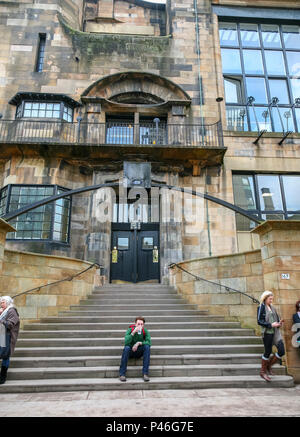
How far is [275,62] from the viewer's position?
1487 centimetres

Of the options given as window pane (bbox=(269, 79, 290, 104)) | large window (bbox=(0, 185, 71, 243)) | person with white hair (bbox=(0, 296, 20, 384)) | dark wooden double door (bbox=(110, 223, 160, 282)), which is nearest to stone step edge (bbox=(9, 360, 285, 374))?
person with white hair (bbox=(0, 296, 20, 384))

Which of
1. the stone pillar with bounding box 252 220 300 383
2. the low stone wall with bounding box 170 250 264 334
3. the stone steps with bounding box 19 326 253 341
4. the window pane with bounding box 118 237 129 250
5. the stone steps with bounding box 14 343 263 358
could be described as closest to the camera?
the stone pillar with bounding box 252 220 300 383

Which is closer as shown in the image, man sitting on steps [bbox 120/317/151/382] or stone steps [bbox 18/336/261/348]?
man sitting on steps [bbox 120/317/151/382]

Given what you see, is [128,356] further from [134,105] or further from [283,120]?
[283,120]

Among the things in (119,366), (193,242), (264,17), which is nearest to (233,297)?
(119,366)

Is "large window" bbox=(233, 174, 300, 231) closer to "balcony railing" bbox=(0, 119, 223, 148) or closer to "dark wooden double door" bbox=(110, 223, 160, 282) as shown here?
"balcony railing" bbox=(0, 119, 223, 148)

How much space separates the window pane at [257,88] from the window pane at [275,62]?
838 mm

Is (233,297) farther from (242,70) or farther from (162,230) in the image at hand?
(242,70)

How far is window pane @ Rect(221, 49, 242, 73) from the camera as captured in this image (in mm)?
14664

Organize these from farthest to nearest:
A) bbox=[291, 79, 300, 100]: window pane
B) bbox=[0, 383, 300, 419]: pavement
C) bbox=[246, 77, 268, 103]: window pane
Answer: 1. bbox=[291, 79, 300, 100]: window pane
2. bbox=[246, 77, 268, 103]: window pane
3. bbox=[0, 383, 300, 419]: pavement

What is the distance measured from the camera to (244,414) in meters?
3.60

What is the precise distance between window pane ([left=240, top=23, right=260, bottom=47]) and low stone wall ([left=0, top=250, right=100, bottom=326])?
1486cm

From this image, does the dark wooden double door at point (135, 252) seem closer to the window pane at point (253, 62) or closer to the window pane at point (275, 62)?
the window pane at point (253, 62)

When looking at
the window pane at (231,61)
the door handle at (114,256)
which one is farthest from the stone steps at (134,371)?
the window pane at (231,61)
